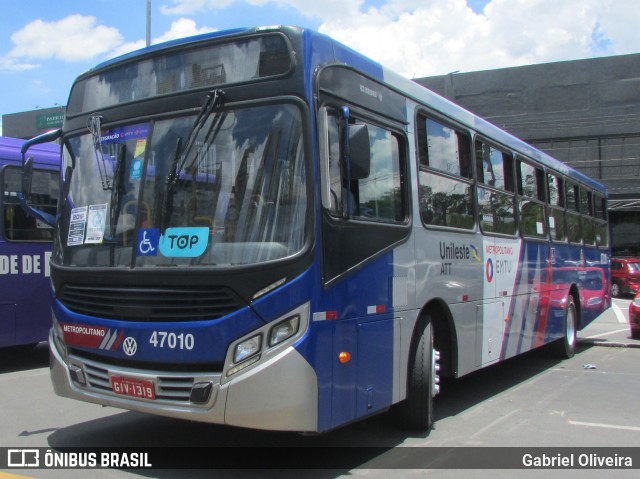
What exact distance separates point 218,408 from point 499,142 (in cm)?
559

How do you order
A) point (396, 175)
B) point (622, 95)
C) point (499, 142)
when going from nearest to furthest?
point (396, 175), point (499, 142), point (622, 95)

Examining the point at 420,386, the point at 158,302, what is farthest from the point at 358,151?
the point at 420,386

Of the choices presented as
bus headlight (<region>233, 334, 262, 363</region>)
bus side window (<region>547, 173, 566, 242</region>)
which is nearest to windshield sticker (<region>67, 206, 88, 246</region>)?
bus headlight (<region>233, 334, 262, 363</region>)

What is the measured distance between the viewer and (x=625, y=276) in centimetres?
2639

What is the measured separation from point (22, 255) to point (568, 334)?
9.03 metres

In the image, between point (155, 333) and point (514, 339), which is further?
point (514, 339)

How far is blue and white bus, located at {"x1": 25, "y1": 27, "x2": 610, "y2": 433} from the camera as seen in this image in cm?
439

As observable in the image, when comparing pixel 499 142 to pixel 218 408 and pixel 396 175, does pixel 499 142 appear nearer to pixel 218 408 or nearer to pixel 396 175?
pixel 396 175

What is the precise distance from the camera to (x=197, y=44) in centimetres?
501

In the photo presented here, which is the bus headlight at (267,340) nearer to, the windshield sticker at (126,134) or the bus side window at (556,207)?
the windshield sticker at (126,134)

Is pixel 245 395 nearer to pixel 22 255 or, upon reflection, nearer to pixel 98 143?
pixel 98 143

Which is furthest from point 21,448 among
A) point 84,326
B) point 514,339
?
point 514,339

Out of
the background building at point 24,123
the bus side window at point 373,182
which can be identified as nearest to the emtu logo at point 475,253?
the bus side window at point 373,182

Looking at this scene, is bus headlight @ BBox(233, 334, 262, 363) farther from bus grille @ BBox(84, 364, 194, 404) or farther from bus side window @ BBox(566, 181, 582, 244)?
bus side window @ BBox(566, 181, 582, 244)
